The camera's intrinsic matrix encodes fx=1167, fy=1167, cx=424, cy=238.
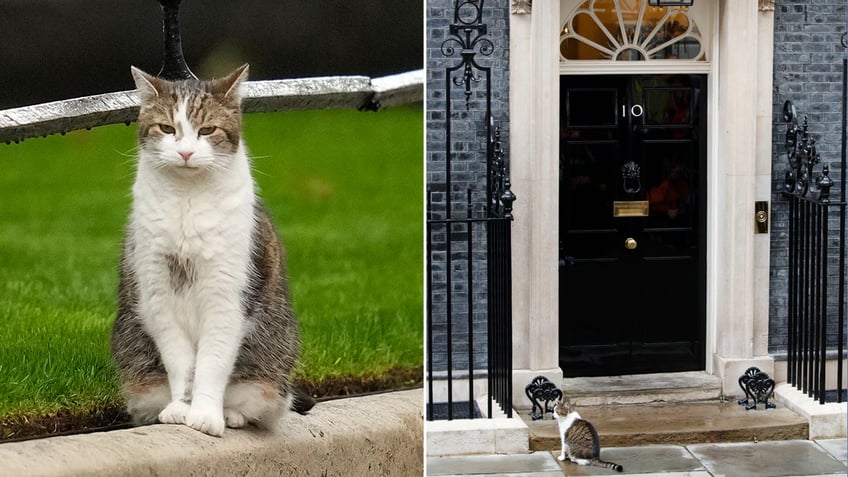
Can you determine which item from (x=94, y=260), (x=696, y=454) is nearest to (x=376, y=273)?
(x=94, y=260)

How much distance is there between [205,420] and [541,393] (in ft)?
12.3

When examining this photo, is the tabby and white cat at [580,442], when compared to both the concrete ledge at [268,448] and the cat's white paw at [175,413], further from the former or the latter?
the cat's white paw at [175,413]

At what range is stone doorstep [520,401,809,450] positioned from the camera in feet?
23.0

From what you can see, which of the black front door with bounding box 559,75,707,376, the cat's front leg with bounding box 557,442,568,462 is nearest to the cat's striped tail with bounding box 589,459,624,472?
the cat's front leg with bounding box 557,442,568,462

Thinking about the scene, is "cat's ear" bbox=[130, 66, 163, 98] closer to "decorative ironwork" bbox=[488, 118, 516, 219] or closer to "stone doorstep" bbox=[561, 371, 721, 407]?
"decorative ironwork" bbox=[488, 118, 516, 219]

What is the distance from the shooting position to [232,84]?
3861mm

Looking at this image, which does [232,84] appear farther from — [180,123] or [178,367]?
[178,367]

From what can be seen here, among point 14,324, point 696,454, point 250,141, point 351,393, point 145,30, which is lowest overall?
point 696,454

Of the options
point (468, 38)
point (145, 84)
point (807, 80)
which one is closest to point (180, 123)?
point (145, 84)

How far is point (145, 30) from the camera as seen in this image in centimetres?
380

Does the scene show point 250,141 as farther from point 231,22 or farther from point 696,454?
point 696,454

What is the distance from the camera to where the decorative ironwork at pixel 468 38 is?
23.1ft

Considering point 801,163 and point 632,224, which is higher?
point 801,163

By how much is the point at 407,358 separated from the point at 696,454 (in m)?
3.23
